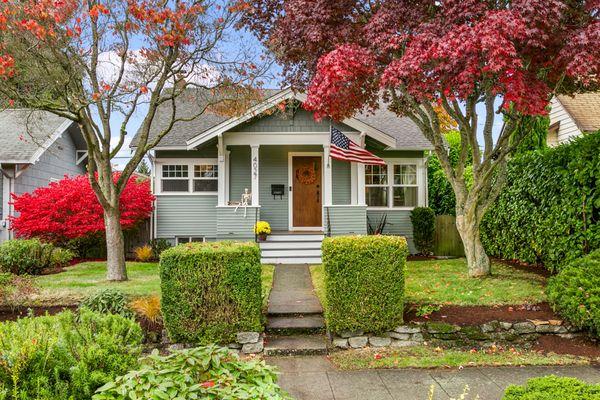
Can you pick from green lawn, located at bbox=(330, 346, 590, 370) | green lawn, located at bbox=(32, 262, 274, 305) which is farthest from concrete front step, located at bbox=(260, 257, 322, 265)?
green lawn, located at bbox=(330, 346, 590, 370)

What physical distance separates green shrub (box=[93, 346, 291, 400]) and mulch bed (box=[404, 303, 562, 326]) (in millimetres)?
3996

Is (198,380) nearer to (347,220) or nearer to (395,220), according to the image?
(347,220)

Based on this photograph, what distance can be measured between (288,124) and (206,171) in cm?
310

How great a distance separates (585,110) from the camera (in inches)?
717

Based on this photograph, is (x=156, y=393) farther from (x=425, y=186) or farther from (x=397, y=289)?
(x=425, y=186)

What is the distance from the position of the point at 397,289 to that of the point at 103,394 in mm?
4252

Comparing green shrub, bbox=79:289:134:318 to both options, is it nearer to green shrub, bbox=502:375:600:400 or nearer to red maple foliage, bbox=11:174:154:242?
green shrub, bbox=502:375:600:400

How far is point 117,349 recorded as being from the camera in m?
3.45

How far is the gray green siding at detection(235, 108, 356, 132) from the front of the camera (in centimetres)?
1249

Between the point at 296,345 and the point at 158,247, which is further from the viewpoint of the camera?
the point at 158,247

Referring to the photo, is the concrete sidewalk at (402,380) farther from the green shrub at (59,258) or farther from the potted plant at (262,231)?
the green shrub at (59,258)

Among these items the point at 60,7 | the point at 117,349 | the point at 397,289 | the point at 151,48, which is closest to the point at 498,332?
the point at 397,289

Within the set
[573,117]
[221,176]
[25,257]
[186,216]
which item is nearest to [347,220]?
[221,176]

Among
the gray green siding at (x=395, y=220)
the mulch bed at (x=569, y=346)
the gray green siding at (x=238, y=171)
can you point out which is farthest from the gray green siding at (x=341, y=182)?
the mulch bed at (x=569, y=346)
